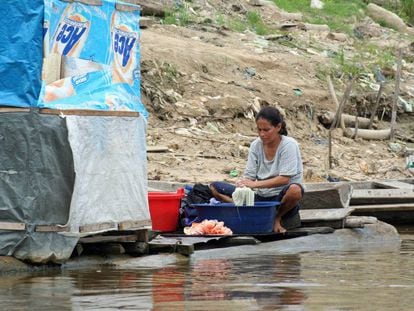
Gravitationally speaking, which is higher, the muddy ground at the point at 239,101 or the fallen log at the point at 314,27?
the fallen log at the point at 314,27

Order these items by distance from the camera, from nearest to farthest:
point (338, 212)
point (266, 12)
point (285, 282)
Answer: point (285, 282)
point (338, 212)
point (266, 12)

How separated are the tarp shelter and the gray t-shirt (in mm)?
2138

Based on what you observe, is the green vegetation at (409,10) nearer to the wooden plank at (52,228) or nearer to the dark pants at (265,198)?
the dark pants at (265,198)

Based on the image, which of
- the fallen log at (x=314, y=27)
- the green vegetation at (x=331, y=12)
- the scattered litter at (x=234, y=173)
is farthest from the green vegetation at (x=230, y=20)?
the scattered litter at (x=234, y=173)

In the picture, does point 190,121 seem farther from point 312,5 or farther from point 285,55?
point 312,5

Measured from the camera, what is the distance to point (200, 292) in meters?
7.74

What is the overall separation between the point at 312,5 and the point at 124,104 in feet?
59.5

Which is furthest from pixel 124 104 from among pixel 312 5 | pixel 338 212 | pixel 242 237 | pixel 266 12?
pixel 312 5

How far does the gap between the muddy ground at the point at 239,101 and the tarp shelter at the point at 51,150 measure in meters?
6.20

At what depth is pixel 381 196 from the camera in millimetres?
13523

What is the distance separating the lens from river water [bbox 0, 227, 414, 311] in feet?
23.5

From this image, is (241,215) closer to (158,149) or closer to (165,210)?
(165,210)

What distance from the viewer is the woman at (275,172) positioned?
1036 cm

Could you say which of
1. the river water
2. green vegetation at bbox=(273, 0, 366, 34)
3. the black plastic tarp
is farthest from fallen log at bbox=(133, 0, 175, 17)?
the black plastic tarp
